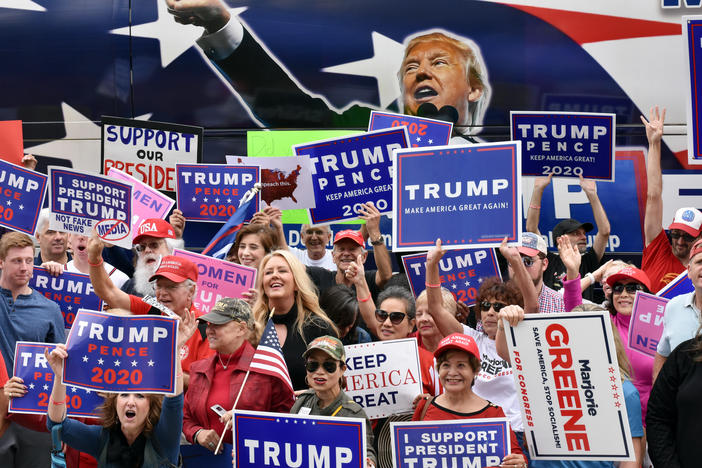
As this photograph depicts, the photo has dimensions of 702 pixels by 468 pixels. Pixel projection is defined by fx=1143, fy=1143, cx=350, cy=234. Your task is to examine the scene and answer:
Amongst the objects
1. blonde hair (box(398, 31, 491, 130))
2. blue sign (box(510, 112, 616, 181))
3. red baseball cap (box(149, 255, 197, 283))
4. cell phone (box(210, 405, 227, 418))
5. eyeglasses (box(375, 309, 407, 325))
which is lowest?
cell phone (box(210, 405, 227, 418))

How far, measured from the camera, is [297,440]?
609 centimetres

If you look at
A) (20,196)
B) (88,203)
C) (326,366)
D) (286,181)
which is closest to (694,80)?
(326,366)

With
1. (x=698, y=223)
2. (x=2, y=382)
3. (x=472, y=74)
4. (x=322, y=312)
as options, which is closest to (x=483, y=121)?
(x=472, y=74)

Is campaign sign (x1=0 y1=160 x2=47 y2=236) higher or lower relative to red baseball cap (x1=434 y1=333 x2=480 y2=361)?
higher

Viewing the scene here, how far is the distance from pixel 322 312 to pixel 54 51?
4507 millimetres

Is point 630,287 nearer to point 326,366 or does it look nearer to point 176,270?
point 326,366

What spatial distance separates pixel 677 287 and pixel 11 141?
18.2 feet

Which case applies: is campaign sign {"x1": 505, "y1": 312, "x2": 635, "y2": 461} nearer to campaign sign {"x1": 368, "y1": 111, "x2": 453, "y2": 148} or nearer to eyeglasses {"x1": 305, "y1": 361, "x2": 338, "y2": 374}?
eyeglasses {"x1": 305, "y1": 361, "x2": 338, "y2": 374}

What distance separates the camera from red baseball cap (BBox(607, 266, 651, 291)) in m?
7.84

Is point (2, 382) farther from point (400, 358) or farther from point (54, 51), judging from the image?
point (54, 51)

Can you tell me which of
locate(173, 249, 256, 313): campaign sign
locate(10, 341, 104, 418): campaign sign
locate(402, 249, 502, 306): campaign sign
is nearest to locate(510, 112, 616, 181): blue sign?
locate(402, 249, 502, 306): campaign sign

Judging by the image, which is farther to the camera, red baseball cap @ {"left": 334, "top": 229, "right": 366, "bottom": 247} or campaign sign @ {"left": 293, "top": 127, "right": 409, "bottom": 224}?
Result: campaign sign @ {"left": 293, "top": 127, "right": 409, "bottom": 224}

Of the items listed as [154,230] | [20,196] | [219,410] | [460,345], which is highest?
[20,196]

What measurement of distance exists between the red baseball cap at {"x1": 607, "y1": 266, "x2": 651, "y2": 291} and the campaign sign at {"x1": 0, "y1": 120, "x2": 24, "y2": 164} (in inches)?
195
